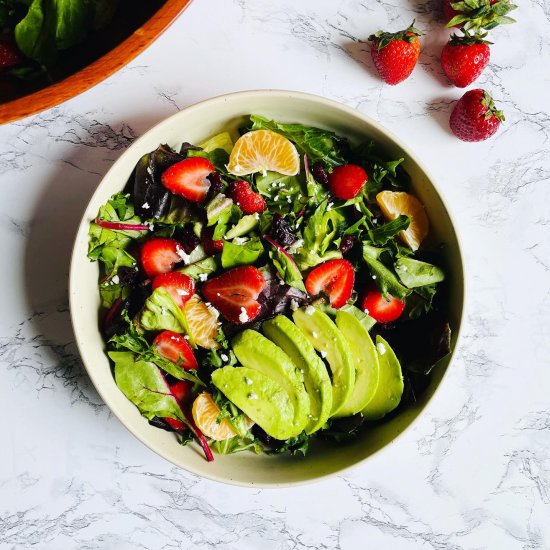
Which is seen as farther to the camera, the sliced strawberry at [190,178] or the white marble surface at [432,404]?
the white marble surface at [432,404]

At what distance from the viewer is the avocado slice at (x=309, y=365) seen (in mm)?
1716

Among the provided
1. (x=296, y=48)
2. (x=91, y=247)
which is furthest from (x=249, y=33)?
(x=91, y=247)

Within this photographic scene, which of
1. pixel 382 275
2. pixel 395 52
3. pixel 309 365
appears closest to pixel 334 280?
pixel 382 275

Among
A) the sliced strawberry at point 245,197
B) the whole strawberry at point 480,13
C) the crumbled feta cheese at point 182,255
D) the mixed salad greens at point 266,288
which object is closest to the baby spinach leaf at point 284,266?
the mixed salad greens at point 266,288

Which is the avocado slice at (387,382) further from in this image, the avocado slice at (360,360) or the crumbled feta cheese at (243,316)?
the crumbled feta cheese at (243,316)

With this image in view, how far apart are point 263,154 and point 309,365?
0.53m

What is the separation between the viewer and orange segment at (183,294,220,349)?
1800 mm

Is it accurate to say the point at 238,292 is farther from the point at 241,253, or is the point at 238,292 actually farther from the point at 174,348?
the point at 174,348

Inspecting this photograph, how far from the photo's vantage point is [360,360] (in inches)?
69.7

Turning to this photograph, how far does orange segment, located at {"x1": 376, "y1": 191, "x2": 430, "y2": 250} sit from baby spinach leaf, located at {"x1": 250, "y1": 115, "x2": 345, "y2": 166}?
0.17 meters

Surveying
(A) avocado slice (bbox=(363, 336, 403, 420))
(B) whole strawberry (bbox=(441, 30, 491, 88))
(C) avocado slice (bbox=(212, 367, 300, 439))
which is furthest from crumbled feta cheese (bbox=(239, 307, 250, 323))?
(B) whole strawberry (bbox=(441, 30, 491, 88))

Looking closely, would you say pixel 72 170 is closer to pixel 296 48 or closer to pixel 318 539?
pixel 296 48

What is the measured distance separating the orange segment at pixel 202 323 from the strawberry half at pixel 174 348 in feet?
0.11

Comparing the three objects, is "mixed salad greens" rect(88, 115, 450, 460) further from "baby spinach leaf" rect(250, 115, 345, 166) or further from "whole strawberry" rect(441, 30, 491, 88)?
"whole strawberry" rect(441, 30, 491, 88)
